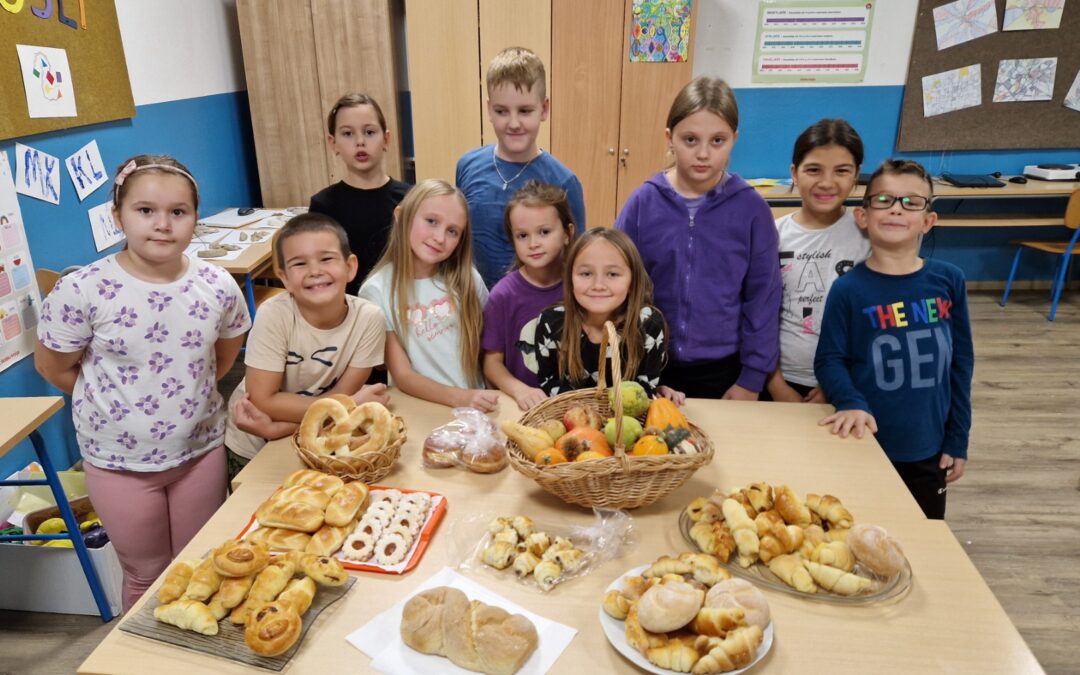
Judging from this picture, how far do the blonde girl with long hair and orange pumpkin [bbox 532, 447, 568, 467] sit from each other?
41 centimetres

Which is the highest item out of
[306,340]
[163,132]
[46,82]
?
[46,82]

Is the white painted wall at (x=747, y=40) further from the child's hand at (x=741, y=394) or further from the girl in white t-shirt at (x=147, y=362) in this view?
the girl in white t-shirt at (x=147, y=362)

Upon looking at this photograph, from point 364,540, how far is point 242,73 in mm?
4386

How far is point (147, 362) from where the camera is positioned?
5.31ft

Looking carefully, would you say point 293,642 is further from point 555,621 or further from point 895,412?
point 895,412

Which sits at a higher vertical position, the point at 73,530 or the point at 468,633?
the point at 468,633

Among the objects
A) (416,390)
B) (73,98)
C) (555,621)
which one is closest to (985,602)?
(555,621)

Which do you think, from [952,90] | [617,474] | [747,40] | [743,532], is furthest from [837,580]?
[952,90]

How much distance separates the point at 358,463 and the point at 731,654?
2.51 ft

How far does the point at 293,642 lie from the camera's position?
97 cm

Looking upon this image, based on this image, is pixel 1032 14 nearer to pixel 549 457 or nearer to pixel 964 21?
pixel 964 21

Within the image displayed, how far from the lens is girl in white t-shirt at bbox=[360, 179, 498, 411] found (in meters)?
1.83

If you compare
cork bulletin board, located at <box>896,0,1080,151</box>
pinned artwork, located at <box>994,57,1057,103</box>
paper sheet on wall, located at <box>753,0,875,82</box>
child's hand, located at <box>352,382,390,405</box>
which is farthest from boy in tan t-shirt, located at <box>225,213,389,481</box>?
pinned artwork, located at <box>994,57,1057,103</box>

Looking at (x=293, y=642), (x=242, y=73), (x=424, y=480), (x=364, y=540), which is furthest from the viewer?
(x=242, y=73)
